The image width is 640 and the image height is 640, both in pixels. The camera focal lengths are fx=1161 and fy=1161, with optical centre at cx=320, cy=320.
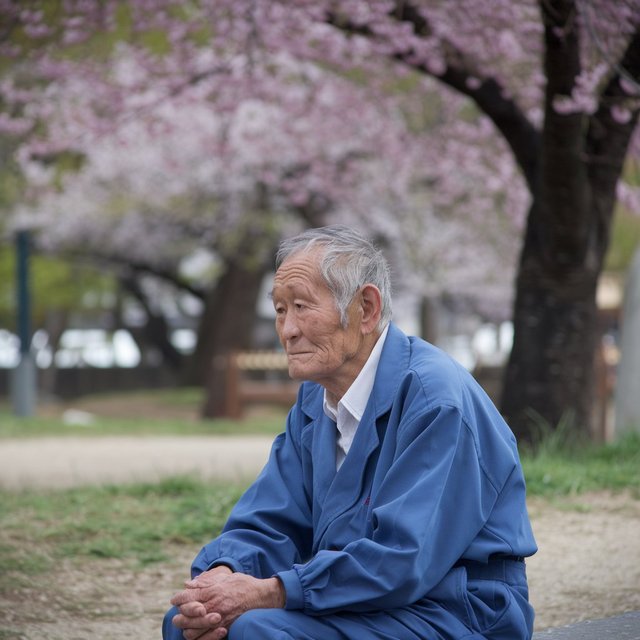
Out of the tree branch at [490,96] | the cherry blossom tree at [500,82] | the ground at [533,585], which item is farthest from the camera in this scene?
the tree branch at [490,96]

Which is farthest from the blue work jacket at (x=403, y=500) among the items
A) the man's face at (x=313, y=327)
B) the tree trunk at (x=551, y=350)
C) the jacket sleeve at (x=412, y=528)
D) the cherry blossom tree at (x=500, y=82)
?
the tree trunk at (x=551, y=350)

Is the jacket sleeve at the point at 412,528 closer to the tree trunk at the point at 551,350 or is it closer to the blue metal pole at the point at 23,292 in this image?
the tree trunk at the point at 551,350

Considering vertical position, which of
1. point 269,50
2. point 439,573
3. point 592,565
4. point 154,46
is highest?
point 154,46

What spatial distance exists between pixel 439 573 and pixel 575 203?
17.7 feet

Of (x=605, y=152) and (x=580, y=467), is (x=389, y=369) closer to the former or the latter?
(x=580, y=467)

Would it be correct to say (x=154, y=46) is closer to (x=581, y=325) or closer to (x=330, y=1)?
(x=330, y=1)

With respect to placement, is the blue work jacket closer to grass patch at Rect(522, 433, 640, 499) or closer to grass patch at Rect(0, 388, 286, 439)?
grass patch at Rect(522, 433, 640, 499)

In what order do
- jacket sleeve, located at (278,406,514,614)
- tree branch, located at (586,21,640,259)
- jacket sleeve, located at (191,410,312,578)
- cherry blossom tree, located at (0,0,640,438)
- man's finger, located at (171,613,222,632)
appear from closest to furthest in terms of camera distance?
jacket sleeve, located at (278,406,514,614)
man's finger, located at (171,613,222,632)
jacket sleeve, located at (191,410,312,578)
cherry blossom tree, located at (0,0,640,438)
tree branch, located at (586,21,640,259)

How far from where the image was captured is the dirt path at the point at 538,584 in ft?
13.9

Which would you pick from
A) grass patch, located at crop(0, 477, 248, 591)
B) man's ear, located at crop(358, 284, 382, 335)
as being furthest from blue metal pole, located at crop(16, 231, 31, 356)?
man's ear, located at crop(358, 284, 382, 335)

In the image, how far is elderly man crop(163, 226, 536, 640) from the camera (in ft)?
8.52

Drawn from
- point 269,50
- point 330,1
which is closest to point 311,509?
point 330,1

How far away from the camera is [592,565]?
5.00 m

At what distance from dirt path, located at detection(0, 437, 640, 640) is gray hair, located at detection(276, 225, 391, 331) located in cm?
185
